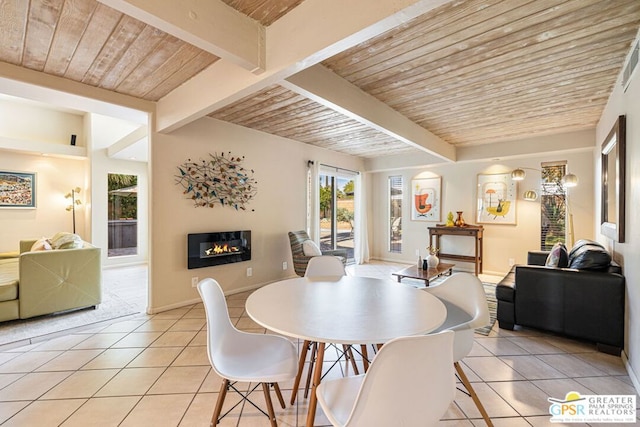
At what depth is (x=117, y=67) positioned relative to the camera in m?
2.37

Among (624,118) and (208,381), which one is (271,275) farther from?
(624,118)

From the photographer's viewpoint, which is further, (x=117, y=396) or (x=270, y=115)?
(x=270, y=115)

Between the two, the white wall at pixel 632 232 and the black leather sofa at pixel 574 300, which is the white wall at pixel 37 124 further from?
the white wall at pixel 632 232

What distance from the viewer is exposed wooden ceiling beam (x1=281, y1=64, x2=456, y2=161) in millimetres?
2266

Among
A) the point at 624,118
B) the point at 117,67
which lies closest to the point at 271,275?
the point at 117,67

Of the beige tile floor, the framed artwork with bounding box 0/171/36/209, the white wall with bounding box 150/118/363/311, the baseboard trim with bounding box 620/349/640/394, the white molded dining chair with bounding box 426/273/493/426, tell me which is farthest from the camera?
the framed artwork with bounding box 0/171/36/209

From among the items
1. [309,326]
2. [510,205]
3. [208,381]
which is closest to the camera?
[309,326]

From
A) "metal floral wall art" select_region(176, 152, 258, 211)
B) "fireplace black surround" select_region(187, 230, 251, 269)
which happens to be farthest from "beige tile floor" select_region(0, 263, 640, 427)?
"metal floral wall art" select_region(176, 152, 258, 211)

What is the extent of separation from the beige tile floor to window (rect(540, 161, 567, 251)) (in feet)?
9.20

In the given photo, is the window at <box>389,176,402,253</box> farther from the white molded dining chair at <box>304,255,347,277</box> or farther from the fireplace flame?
the white molded dining chair at <box>304,255,347,277</box>

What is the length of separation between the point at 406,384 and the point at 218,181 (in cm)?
348

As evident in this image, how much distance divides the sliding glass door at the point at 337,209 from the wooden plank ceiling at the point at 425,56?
7.90ft

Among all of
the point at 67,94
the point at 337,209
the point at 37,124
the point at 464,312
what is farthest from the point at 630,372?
the point at 37,124

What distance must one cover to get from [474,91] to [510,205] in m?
3.09
